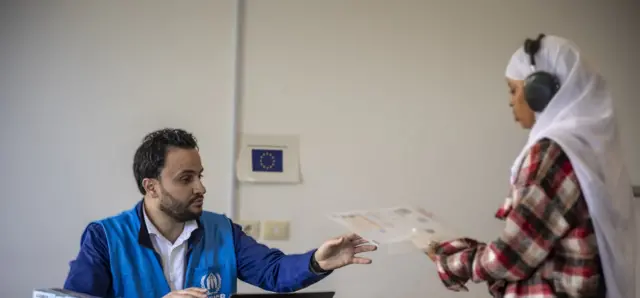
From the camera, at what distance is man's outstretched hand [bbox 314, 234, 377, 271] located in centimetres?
168

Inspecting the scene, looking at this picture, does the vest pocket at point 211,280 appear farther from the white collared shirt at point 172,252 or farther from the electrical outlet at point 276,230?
the electrical outlet at point 276,230

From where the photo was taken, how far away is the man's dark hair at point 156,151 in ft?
5.80

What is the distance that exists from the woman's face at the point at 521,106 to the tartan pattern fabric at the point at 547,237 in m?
0.14

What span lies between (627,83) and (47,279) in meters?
2.77

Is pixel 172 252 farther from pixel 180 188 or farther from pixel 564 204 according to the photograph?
pixel 564 204

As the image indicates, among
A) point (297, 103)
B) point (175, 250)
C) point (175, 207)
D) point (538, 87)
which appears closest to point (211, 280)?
point (175, 250)

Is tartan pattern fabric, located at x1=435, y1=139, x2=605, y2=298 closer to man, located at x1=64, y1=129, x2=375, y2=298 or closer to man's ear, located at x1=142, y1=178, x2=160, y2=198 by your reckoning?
man, located at x1=64, y1=129, x2=375, y2=298

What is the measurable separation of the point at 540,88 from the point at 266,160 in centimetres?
135

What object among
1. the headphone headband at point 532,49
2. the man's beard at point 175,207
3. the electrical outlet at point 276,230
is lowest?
the electrical outlet at point 276,230

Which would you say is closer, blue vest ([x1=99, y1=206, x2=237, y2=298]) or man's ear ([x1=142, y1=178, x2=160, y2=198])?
blue vest ([x1=99, y1=206, x2=237, y2=298])

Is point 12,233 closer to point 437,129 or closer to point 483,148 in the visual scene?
point 437,129

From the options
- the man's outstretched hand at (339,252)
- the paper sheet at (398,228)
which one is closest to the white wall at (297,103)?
the man's outstretched hand at (339,252)

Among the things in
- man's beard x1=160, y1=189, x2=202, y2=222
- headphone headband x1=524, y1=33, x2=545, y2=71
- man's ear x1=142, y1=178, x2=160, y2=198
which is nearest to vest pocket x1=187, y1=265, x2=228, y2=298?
man's beard x1=160, y1=189, x2=202, y2=222

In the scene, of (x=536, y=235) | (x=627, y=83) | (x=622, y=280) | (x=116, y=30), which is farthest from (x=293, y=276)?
(x=627, y=83)
